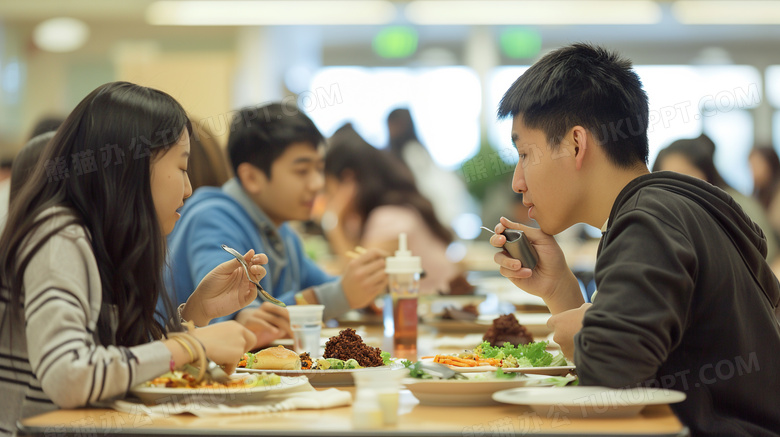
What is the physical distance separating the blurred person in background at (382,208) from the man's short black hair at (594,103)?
175 centimetres

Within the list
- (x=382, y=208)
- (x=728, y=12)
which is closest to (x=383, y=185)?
(x=382, y=208)

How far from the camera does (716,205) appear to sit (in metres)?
1.21

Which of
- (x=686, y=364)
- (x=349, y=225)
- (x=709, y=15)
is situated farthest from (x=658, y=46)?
(x=686, y=364)

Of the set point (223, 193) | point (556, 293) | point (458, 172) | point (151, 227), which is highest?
point (458, 172)

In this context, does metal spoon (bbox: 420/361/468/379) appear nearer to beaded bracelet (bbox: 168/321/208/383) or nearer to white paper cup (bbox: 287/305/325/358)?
beaded bracelet (bbox: 168/321/208/383)

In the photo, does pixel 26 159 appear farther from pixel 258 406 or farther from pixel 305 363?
pixel 258 406

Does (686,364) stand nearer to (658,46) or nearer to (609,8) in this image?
(609,8)

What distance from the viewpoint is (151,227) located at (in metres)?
1.18

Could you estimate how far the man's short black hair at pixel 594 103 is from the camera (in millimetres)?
1315

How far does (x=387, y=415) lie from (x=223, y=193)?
1572 mm

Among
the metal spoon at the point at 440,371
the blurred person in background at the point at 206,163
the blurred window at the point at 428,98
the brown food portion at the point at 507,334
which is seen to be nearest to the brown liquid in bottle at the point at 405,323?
the brown food portion at the point at 507,334

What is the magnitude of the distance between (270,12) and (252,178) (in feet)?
17.4

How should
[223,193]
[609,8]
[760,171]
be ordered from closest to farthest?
[223,193] → [760,171] → [609,8]

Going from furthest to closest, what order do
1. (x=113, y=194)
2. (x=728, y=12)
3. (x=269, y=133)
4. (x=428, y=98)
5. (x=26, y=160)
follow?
1. (x=428, y=98)
2. (x=728, y=12)
3. (x=269, y=133)
4. (x=26, y=160)
5. (x=113, y=194)
